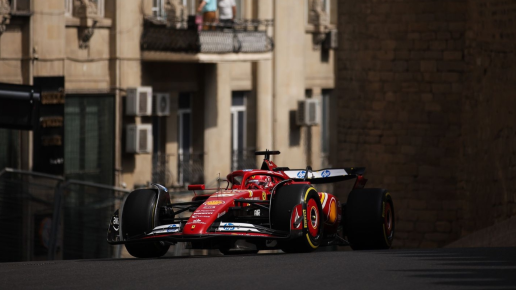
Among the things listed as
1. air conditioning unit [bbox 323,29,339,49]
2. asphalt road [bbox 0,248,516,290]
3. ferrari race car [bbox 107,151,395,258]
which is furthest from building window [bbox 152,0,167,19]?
asphalt road [bbox 0,248,516,290]

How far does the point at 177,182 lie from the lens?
2739cm

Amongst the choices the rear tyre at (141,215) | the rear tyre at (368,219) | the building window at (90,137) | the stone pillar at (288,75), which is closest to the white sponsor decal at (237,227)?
the rear tyre at (141,215)

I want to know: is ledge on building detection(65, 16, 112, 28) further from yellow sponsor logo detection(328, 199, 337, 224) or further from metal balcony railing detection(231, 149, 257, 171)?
yellow sponsor logo detection(328, 199, 337, 224)

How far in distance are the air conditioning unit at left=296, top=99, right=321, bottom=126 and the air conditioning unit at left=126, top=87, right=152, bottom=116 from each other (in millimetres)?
6613

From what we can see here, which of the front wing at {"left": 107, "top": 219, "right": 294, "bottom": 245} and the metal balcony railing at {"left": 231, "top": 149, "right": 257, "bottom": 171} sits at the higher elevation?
the front wing at {"left": 107, "top": 219, "right": 294, "bottom": 245}

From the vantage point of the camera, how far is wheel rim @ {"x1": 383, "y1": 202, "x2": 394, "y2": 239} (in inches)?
505

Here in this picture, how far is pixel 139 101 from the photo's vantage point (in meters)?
25.5

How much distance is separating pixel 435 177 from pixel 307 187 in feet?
42.1

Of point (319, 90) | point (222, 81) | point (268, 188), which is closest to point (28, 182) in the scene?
point (268, 188)

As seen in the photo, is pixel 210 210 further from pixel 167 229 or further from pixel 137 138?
pixel 137 138

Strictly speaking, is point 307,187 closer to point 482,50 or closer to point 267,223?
point 267,223

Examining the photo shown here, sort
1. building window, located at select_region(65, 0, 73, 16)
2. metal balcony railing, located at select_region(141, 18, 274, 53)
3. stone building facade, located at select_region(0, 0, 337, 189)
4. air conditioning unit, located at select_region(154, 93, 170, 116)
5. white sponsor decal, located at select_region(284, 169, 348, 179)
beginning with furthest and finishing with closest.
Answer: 1. air conditioning unit, located at select_region(154, 93, 170, 116)
2. metal balcony railing, located at select_region(141, 18, 274, 53)
3. building window, located at select_region(65, 0, 73, 16)
4. stone building facade, located at select_region(0, 0, 337, 189)
5. white sponsor decal, located at select_region(284, 169, 348, 179)

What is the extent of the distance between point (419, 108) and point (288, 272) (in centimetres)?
1482

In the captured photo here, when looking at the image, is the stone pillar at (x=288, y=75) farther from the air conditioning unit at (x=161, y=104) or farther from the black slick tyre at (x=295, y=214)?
the black slick tyre at (x=295, y=214)
